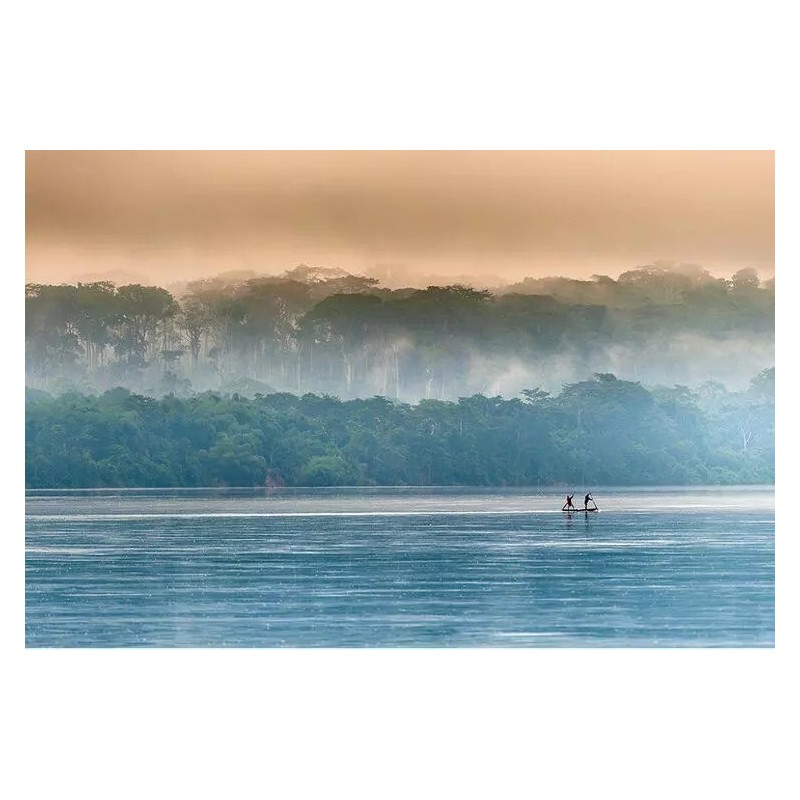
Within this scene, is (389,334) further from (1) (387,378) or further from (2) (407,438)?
(2) (407,438)

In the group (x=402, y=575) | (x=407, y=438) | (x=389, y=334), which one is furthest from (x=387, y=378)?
(x=402, y=575)

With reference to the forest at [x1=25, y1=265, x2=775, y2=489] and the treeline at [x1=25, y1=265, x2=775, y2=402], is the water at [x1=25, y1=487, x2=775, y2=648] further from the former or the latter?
the treeline at [x1=25, y1=265, x2=775, y2=402]

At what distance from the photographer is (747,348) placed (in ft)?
60.9

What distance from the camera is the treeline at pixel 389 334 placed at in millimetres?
17688

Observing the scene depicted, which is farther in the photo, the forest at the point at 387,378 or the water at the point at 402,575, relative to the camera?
the forest at the point at 387,378

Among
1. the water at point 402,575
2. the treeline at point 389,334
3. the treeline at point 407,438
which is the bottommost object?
the water at point 402,575

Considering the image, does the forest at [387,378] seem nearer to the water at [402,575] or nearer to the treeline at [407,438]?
the treeline at [407,438]

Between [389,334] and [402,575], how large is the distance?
7.34 meters

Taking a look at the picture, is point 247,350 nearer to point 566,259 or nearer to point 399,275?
point 399,275

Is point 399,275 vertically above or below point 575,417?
above

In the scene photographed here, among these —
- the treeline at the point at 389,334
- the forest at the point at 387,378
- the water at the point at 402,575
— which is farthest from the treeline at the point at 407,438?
the water at the point at 402,575

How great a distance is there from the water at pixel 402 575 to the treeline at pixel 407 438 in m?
1.06
